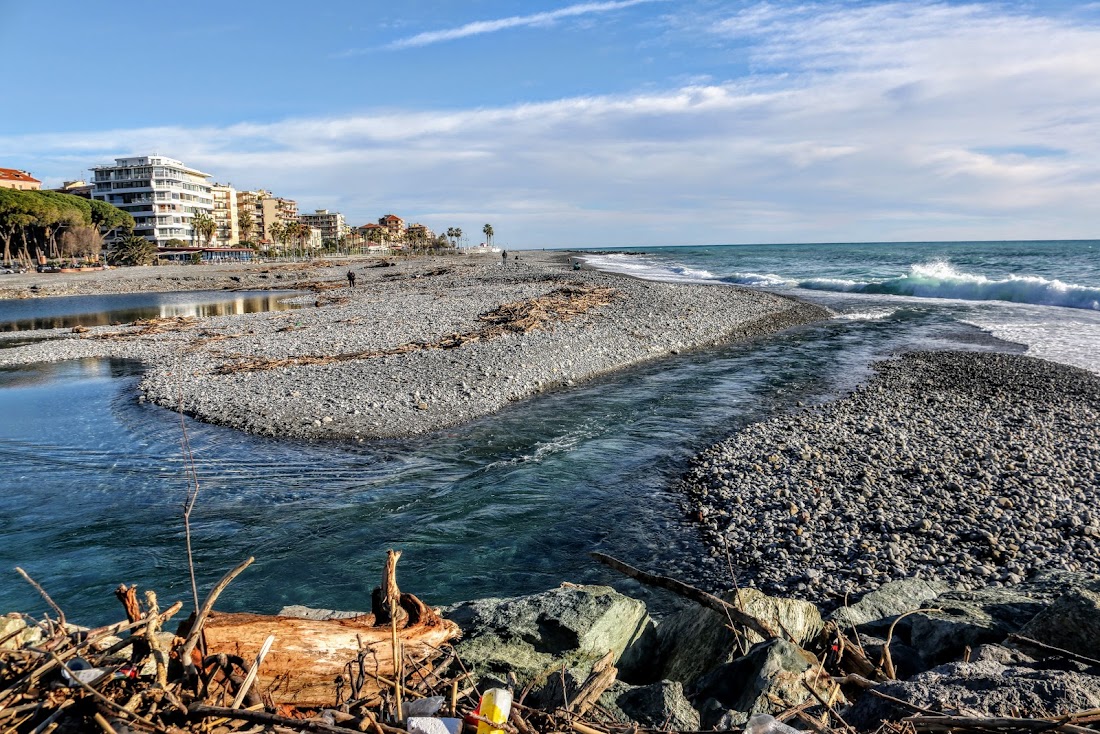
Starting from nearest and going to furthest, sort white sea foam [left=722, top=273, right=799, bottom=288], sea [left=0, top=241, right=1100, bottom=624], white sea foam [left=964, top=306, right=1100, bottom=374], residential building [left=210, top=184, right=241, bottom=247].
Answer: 1. sea [left=0, top=241, right=1100, bottom=624]
2. white sea foam [left=964, top=306, right=1100, bottom=374]
3. white sea foam [left=722, top=273, right=799, bottom=288]
4. residential building [left=210, top=184, right=241, bottom=247]

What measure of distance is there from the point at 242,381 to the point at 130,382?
4719 mm

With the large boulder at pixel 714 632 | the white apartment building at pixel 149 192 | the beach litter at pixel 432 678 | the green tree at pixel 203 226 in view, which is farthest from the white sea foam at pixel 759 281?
the white apartment building at pixel 149 192

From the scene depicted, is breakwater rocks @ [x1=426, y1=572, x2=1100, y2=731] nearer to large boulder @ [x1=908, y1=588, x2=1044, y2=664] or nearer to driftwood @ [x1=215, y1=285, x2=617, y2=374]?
large boulder @ [x1=908, y1=588, x2=1044, y2=664]

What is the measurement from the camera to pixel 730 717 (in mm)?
3393

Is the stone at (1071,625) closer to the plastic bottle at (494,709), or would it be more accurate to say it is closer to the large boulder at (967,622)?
the large boulder at (967,622)

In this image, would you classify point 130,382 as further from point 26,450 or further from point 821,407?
point 821,407

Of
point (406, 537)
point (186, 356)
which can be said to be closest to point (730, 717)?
point (406, 537)

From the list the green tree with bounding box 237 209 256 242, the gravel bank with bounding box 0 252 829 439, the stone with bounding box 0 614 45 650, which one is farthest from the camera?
the green tree with bounding box 237 209 256 242

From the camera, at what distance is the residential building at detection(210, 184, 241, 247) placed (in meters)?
156

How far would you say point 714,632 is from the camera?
186 inches

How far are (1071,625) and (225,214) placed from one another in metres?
181

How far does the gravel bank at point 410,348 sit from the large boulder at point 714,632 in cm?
1028

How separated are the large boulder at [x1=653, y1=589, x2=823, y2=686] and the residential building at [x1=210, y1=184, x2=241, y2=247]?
17096 cm

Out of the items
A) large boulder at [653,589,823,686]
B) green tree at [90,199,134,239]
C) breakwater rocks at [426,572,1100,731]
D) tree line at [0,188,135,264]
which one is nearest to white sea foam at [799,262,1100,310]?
breakwater rocks at [426,572,1100,731]
